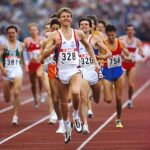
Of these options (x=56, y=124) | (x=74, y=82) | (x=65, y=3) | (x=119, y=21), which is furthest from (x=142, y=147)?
(x=65, y=3)

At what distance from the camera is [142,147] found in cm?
1348

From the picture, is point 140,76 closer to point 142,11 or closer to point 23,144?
point 142,11

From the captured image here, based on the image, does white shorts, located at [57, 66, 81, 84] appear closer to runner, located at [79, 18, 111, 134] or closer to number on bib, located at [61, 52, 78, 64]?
number on bib, located at [61, 52, 78, 64]

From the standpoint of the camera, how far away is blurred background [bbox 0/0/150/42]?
1527 inches

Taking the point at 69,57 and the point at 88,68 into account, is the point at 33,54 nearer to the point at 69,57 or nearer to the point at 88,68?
the point at 88,68

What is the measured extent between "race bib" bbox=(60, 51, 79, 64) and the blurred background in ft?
80.3

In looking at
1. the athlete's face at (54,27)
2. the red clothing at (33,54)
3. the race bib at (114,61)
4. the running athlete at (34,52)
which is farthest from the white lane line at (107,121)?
the red clothing at (33,54)

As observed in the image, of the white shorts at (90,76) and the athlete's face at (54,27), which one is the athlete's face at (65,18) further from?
the athlete's face at (54,27)

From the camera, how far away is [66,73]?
1348 cm

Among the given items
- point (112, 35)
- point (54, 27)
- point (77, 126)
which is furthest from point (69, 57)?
point (112, 35)

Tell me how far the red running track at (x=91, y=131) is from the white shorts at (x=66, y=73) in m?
1.12

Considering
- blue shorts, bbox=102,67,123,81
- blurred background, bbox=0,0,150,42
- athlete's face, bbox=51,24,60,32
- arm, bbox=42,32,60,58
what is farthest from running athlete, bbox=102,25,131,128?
blurred background, bbox=0,0,150,42

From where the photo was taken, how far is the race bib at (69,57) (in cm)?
1337

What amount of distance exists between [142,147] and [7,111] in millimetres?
7894
